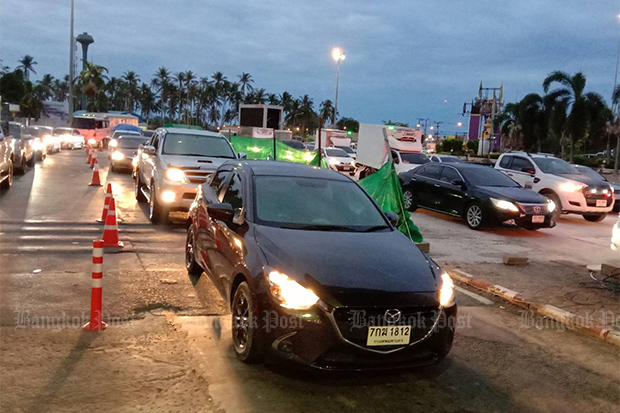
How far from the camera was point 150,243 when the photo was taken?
9117 mm

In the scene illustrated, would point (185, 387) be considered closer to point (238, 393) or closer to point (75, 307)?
point (238, 393)

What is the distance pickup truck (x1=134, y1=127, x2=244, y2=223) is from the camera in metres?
10.6

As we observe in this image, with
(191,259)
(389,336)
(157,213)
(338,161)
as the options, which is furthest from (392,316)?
(338,161)

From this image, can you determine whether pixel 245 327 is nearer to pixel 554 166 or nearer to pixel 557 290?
pixel 557 290

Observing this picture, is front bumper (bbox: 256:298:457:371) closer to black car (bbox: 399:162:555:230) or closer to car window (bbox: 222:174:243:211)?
car window (bbox: 222:174:243:211)

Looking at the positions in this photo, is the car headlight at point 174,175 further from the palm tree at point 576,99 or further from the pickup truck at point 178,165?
the palm tree at point 576,99

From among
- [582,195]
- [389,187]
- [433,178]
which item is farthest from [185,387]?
[582,195]

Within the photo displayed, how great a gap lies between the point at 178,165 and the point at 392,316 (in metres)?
7.60

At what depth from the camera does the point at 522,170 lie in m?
16.1

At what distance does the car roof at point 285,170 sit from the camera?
5.95 m

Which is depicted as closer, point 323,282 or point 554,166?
point 323,282

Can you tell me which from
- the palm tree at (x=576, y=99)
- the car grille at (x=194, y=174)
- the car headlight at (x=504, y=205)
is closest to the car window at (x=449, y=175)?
the car headlight at (x=504, y=205)

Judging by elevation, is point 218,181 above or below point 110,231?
above

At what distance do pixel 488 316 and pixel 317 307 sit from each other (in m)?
3.19
